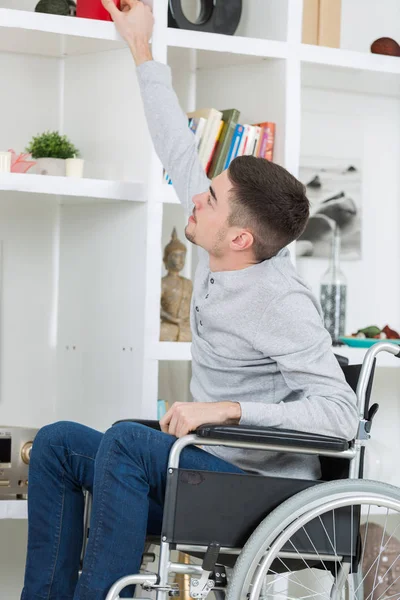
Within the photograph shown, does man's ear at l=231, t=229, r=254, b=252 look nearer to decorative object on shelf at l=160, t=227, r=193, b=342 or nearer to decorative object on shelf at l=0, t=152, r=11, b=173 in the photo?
decorative object on shelf at l=160, t=227, r=193, b=342

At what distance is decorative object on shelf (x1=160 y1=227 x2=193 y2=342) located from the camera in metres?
2.60

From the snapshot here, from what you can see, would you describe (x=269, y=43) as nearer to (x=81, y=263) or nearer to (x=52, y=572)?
(x=81, y=263)

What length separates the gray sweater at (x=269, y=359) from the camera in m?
1.75

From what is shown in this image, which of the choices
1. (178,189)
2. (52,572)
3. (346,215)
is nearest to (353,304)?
(346,215)

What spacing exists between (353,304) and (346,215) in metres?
0.31

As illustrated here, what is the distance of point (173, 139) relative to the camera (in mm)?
2320

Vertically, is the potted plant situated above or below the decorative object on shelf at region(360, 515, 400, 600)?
above

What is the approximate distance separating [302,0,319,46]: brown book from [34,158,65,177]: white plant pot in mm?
824

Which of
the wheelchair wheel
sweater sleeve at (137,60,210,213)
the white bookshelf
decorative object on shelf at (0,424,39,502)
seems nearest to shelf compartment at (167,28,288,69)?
the white bookshelf

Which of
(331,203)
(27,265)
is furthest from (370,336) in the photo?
(27,265)

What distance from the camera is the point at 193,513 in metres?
1.67

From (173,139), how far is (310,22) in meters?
0.72

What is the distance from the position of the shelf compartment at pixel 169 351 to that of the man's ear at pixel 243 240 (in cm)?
61

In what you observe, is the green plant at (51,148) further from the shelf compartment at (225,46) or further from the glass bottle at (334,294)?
the glass bottle at (334,294)
